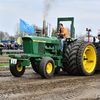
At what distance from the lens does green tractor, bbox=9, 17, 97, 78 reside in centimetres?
689

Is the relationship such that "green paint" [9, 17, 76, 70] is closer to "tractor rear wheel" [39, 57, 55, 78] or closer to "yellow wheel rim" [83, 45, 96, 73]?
"tractor rear wheel" [39, 57, 55, 78]

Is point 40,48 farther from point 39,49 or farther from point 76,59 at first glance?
point 76,59

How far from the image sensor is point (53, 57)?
7754 millimetres

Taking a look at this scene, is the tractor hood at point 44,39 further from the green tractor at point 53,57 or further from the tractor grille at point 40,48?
the tractor grille at point 40,48

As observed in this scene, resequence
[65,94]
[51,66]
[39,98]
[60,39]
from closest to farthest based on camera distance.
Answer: [39,98] → [65,94] → [51,66] → [60,39]

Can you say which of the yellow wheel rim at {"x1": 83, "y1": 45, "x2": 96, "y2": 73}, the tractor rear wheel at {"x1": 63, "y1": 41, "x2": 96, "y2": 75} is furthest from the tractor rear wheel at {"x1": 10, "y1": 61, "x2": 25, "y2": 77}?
the yellow wheel rim at {"x1": 83, "y1": 45, "x2": 96, "y2": 73}

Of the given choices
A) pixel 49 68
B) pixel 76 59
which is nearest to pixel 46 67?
pixel 49 68

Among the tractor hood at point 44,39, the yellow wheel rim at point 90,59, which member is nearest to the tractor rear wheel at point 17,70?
the tractor hood at point 44,39

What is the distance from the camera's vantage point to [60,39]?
827 centimetres

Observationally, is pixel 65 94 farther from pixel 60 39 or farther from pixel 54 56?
pixel 60 39

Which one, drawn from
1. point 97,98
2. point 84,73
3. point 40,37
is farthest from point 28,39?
point 97,98

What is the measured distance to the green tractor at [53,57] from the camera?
689cm

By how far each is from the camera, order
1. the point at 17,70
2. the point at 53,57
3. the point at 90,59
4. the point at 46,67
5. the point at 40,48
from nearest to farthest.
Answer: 1. the point at 46,67
2. the point at 17,70
3. the point at 40,48
4. the point at 53,57
5. the point at 90,59

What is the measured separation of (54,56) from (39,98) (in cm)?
360
